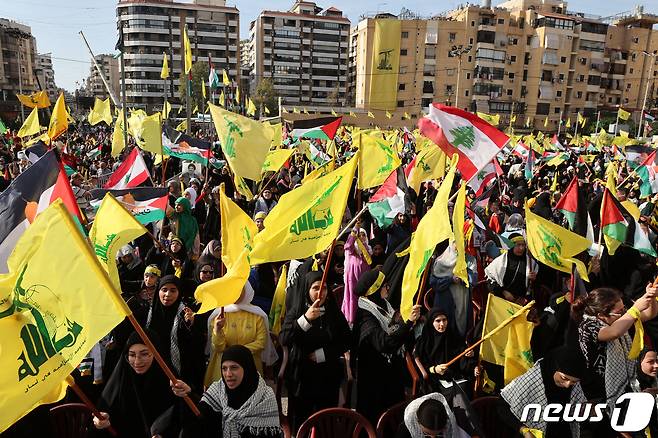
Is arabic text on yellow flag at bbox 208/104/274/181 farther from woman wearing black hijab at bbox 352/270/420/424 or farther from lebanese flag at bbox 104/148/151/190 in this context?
woman wearing black hijab at bbox 352/270/420/424

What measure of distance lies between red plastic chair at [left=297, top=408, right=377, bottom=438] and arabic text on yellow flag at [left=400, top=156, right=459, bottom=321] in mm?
746

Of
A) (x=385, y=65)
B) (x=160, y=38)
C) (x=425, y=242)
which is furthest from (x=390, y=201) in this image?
(x=160, y=38)

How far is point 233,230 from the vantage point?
399 centimetres

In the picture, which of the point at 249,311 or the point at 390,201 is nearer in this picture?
the point at 249,311

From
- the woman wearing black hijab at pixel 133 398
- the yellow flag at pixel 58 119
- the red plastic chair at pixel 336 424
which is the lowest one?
the red plastic chair at pixel 336 424

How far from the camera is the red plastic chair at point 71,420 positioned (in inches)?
121

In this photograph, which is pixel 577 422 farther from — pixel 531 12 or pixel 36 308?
pixel 531 12

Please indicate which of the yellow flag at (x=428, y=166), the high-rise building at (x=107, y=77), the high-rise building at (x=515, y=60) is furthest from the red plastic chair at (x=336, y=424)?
the high-rise building at (x=107, y=77)

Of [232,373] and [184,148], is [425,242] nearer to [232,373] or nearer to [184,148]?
[232,373]

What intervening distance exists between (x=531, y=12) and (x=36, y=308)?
71.4 meters

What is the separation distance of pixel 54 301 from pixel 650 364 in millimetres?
3578

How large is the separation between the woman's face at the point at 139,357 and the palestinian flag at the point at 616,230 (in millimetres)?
5031

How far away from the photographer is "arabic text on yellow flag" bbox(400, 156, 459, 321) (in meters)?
3.32

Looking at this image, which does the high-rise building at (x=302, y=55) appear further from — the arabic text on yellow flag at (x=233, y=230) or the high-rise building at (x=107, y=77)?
the arabic text on yellow flag at (x=233, y=230)
